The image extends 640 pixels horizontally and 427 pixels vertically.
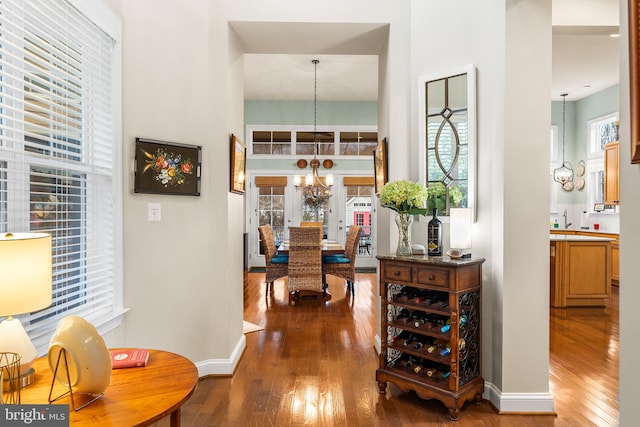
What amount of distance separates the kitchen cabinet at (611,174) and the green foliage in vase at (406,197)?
5374mm

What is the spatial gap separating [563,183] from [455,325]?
6632 millimetres

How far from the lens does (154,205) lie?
2.65 metres

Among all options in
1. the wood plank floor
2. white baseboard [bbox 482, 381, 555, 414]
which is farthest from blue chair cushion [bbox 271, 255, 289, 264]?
white baseboard [bbox 482, 381, 555, 414]

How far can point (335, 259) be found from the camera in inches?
→ 222

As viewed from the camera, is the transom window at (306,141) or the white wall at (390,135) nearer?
the white wall at (390,135)

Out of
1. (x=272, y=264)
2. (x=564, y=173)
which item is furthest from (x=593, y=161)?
(x=272, y=264)

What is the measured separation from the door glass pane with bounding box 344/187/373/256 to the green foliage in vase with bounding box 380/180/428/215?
5.81 m

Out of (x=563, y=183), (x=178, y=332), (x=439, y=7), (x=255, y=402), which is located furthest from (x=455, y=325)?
(x=563, y=183)

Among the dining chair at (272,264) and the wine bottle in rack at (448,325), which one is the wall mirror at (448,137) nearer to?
the wine bottle in rack at (448,325)

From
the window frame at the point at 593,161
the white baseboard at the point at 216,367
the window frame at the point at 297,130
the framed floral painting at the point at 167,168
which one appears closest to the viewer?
the framed floral painting at the point at 167,168

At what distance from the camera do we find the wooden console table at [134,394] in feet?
3.80

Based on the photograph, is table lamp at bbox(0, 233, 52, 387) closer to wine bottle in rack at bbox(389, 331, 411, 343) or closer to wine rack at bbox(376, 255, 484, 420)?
wine rack at bbox(376, 255, 484, 420)

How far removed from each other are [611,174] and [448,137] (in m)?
5.26

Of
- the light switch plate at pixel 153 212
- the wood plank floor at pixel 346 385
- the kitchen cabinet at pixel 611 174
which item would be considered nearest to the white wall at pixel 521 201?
the wood plank floor at pixel 346 385
